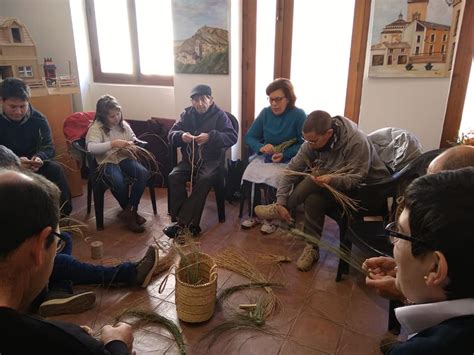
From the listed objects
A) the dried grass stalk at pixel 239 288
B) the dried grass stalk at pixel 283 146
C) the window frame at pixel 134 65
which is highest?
the window frame at pixel 134 65

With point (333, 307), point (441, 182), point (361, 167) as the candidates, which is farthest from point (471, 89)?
point (441, 182)

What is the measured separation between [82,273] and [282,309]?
123 centimetres

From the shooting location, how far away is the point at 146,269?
2.29 m

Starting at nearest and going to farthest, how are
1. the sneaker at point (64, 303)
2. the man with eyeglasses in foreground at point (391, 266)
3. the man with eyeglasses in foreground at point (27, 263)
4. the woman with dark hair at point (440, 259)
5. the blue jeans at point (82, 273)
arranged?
the woman with dark hair at point (440, 259) < the man with eyeglasses in foreground at point (27, 263) < the man with eyeglasses in foreground at point (391, 266) < the sneaker at point (64, 303) < the blue jeans at point (82, 273)

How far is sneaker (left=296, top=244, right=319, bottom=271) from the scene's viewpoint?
251 centimetres

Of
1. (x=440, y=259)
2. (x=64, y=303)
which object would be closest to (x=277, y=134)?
(x=64, y=303)

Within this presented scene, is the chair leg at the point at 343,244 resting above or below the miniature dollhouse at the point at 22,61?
below

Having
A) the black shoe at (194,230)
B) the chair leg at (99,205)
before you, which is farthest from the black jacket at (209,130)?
the chair leg at (99,205)

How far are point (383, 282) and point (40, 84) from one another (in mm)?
3652

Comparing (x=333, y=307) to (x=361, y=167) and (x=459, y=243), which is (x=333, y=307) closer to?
(x=361, y=167)

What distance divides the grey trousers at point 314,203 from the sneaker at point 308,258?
13cm

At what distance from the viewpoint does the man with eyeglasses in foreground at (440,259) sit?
73cm

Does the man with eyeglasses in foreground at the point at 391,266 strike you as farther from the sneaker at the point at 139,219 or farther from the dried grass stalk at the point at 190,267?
the sneaker at the point at 139,219

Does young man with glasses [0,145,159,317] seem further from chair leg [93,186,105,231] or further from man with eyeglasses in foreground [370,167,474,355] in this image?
man with eyeglasses in foreground [370,167,474,355]
